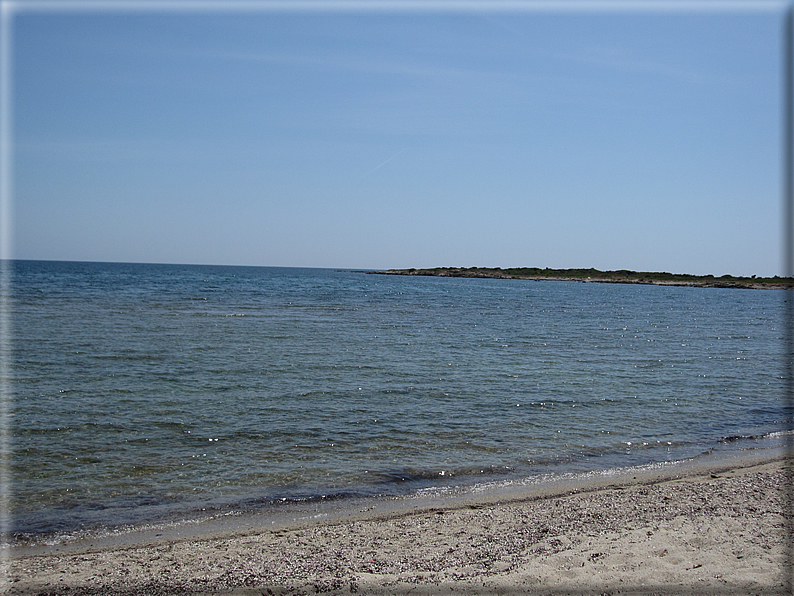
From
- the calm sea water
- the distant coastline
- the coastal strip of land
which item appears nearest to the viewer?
the coastal strip of land

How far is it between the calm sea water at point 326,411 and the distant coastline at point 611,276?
323 feet

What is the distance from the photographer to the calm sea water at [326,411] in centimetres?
823

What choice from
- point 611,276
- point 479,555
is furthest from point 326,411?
point 611,276

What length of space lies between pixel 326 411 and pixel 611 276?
136102 millimetres

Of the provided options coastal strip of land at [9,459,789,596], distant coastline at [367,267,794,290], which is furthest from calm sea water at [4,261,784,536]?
distant coastline at [367,267,794,290]

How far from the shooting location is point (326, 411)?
1226 centimetres

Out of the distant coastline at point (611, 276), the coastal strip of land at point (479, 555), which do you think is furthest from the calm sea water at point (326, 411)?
the distant coastline at point (611, 276)

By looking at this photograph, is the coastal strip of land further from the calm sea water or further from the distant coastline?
the distant coastline

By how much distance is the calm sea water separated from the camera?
823 cm

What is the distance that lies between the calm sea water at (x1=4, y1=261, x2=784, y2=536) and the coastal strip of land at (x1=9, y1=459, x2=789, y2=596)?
1.26 m

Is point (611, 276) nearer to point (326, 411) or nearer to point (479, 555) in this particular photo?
point (326, 411)

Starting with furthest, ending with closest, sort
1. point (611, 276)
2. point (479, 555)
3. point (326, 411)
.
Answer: point (611, 276)
point (326, 411)
point (479, 555)

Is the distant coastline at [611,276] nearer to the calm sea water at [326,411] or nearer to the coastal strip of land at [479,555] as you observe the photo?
the calm sea water at [326,411]

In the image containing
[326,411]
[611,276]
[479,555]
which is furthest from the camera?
[611,276]
